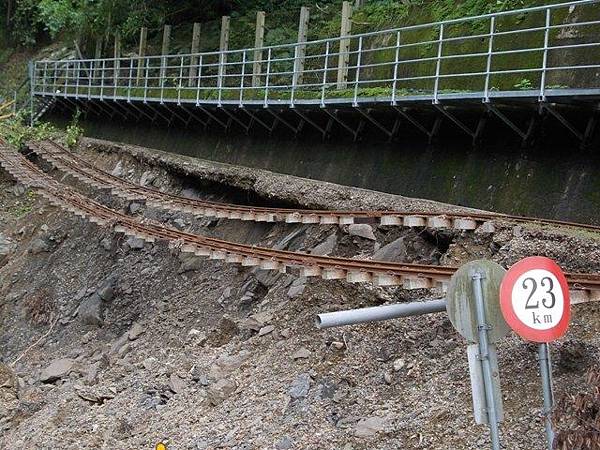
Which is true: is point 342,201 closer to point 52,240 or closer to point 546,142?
point 546,142

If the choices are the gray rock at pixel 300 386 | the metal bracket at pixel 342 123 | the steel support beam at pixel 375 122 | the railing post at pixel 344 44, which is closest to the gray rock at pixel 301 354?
the gray rock at pixel 300 386

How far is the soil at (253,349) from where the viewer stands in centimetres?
781

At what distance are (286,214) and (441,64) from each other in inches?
198

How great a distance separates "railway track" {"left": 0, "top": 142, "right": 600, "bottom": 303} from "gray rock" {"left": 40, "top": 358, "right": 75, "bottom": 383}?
2.57 meters

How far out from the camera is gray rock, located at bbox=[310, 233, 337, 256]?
12.4 meters

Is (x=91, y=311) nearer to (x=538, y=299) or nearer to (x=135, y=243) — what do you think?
(x=135, y=243)

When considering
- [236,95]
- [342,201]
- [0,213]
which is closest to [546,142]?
[342,201]

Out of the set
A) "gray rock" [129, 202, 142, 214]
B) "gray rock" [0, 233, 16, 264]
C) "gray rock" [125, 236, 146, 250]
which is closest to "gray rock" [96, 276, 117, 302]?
"gray rock" [125, 236, 146, 250]

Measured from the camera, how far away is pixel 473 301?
414 centimetres

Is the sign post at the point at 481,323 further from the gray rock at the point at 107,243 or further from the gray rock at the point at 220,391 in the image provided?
the gray rock at the point at 107,243

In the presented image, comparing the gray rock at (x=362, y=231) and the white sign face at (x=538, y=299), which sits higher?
the gray rock at (x=362, y=231)

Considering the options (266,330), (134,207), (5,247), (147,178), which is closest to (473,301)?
(266,330)

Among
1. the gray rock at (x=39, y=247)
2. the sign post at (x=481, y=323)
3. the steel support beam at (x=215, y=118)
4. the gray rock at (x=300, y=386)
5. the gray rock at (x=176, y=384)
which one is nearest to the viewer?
the sign post at (x=481, y=323)

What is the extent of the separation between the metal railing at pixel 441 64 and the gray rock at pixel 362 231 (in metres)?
2.34
